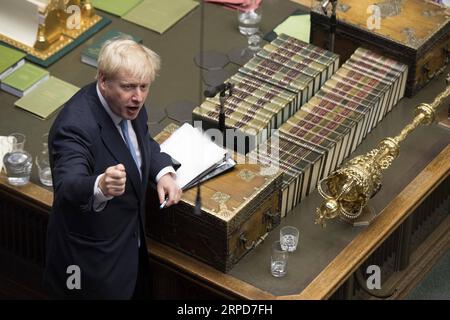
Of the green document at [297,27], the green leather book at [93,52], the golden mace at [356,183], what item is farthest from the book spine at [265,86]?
the green leather book at [93,52]

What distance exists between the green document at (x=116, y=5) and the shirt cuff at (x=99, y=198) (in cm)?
217

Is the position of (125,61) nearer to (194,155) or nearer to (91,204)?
(91,204)

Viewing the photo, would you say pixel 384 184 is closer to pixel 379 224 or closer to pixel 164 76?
pixel 379 224

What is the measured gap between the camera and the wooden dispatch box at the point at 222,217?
6.09 m

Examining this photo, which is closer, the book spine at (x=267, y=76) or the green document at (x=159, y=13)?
the book spine at (x=267, y=76)

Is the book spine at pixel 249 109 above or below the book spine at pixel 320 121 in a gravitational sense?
above

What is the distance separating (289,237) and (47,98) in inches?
59.6

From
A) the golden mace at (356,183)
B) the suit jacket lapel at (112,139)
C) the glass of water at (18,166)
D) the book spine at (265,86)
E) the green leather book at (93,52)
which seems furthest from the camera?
the green leather book at (93,52)

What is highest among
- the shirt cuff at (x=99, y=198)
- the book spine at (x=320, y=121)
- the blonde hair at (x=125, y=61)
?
the blonde hair at (x=125, y=61)

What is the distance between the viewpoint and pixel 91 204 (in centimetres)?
561

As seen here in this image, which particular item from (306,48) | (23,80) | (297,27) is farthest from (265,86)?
(23,80)

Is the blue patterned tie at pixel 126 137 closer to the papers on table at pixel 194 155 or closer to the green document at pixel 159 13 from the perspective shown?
the papers on table at pixel 194 155

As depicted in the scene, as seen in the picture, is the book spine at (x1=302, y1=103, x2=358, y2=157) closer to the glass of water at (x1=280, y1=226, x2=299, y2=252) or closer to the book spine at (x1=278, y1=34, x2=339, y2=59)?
the book spine at (x1=278, y1=34, x2=339, y2=59)

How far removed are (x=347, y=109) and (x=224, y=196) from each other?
974 mm
